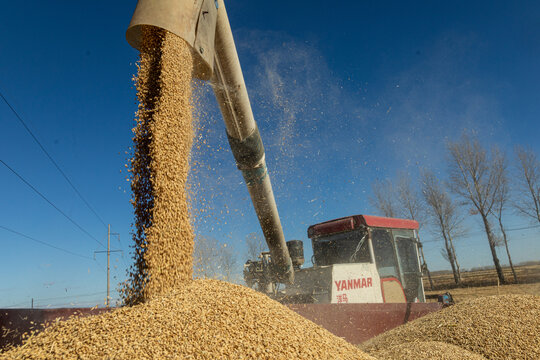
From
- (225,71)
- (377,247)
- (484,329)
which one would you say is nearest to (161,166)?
(225,71)

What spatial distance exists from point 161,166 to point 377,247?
148 inches

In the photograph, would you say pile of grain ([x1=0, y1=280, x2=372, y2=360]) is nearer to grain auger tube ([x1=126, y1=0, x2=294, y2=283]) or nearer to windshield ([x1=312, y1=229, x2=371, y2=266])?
grain auger tube ([x1=126, y1=0, x2=294, y2=283])

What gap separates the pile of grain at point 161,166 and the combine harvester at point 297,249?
176 millimetres

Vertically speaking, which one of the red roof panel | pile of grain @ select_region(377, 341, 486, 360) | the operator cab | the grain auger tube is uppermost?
the grain auger tube

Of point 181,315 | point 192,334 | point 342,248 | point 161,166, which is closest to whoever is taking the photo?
point 192,334

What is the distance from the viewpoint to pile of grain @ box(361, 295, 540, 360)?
2.63 meters

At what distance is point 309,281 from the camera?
184 inches

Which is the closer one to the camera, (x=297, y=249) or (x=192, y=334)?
(x=192, y=334)

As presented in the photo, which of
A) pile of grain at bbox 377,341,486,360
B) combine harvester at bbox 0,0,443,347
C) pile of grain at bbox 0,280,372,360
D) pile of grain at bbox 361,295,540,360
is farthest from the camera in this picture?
combine harvester at bbox 0,0,443,347

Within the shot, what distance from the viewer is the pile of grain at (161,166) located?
251 centimetres

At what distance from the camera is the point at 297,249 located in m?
5.30

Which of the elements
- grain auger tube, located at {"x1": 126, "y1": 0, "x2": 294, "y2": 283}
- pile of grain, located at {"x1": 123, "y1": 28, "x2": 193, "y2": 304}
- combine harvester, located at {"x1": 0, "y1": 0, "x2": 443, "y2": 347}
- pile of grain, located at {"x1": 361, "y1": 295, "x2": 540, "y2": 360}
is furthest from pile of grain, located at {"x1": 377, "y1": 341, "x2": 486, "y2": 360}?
grain auger tube, located at {"x1": 126, "y1": 0, "x2": 294, "y2": 283}

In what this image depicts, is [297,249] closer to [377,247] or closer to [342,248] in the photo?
[342,248]

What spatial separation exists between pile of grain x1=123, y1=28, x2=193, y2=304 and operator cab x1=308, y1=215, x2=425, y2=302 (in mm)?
3062
